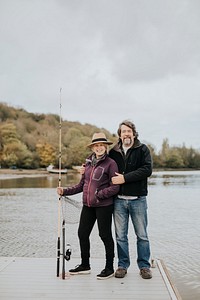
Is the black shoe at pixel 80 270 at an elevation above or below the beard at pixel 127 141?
below

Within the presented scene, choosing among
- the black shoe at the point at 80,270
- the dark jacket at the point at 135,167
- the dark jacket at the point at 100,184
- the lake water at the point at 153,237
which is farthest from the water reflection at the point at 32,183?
the dark jacket at the point at 135,167

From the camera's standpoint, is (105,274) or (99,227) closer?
(105,274)

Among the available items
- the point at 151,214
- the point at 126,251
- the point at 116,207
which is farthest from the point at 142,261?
the point at 151,214

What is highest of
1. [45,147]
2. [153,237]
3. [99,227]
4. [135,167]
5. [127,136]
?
[45,147]

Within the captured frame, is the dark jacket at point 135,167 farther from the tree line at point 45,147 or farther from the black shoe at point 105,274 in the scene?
the tree line at point 45,147

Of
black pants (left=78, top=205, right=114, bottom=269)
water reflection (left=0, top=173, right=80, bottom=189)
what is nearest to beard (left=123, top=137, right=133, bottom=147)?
black pants (left=78, top=205, right=114, bottom=269)

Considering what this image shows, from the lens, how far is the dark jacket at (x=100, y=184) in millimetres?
3883

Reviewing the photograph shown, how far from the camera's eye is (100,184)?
12.9ft

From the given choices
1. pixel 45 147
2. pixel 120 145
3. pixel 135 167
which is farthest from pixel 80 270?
pixel 45 147

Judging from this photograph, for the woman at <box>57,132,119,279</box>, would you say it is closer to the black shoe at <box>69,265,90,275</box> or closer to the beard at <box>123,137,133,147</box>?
the black shoe at <box>69,265,90,275</box>

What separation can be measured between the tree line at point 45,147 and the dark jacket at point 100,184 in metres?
59.5

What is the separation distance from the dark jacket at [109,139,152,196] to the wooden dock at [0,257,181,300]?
35.9 inches

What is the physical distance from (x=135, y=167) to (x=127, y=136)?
349 mm

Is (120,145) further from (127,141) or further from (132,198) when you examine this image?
(132,198)
